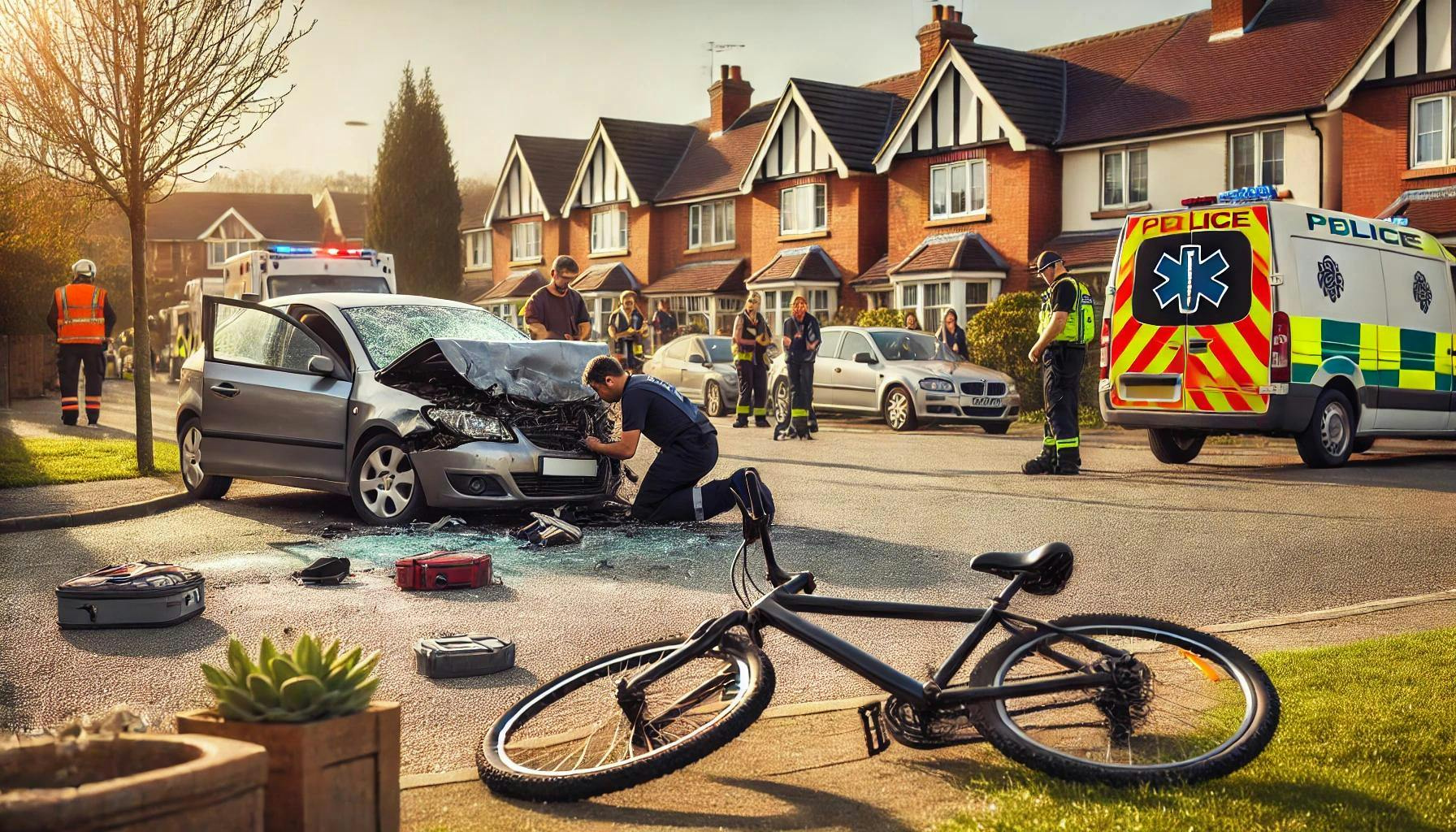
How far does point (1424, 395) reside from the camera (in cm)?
1534

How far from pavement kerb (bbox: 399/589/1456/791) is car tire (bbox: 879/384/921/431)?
13469mm

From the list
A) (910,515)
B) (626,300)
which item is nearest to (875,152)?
(626,300)

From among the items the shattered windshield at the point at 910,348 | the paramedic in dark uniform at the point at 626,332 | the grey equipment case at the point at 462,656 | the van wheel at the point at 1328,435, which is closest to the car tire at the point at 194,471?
the grey equipment case at the point at 462,656

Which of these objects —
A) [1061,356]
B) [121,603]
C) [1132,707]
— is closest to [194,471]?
[121,603]

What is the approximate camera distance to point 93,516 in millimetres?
10664

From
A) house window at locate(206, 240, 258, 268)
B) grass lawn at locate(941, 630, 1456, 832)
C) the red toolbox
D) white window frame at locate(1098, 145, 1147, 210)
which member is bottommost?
grass lawn at locate(941, 630, 1456, 832)

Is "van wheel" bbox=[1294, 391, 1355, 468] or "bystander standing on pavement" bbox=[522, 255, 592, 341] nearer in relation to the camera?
"van wheel" bbox=[1294, 391, 1355, 468]

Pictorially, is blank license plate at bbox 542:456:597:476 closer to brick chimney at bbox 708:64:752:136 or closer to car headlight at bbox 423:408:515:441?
car headlight at bbox 423:408:515:441

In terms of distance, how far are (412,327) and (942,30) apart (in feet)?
98.6

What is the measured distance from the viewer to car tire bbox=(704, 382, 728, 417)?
25.4 metres

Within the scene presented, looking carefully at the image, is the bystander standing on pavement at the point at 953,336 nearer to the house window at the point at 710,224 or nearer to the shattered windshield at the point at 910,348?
the shattered windshield at the point at 910,348

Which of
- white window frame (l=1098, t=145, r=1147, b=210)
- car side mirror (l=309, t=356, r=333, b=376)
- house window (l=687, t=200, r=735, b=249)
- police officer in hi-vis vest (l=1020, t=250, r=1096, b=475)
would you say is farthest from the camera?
house window (l=687, t=200, r=735, b=249)

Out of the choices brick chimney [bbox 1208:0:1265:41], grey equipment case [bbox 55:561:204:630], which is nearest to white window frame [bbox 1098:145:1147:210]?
brick chimney [bbox 1208:0:1265:41]

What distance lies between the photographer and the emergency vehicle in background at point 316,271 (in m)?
21.5
